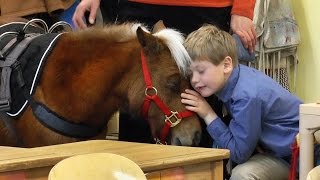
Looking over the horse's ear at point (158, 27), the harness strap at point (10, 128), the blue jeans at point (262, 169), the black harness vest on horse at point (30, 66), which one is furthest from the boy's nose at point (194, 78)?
the harness strap at point (10, 128)

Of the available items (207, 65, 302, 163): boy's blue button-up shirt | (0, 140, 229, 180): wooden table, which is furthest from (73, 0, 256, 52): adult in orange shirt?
(0, 140, 229, 180): wooden table

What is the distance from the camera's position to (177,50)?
1970 mm

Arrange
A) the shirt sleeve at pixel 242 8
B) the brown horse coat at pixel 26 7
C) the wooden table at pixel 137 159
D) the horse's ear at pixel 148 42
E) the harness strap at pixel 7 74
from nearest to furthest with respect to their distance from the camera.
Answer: the wooden table at pixel 137 159 → the harness strap at pixel 7 74 → the horse's ear at pixel 148 42 → the shirt sleeve at pixel 242 8 → the brown horse coat at pixel 26 7

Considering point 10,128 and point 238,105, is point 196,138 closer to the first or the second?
point 238,105

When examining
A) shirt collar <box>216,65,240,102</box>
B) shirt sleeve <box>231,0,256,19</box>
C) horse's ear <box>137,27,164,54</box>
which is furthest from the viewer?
shirt sleeve <box>231,0,256,19</box>

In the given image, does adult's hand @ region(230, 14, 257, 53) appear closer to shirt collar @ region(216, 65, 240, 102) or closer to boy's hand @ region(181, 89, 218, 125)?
shirt collar @ region(216, 65, 240, 102)

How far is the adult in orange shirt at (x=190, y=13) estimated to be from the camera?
2.25 meters

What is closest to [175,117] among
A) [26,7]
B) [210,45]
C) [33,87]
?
[210,45]

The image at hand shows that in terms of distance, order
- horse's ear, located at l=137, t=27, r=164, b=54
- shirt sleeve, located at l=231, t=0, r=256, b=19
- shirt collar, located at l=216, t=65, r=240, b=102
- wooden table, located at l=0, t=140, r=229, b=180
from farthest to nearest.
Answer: shirt sleeve, located at l=231, t=0, r=256, b=19
shirt collar, located at l=216, t=65, r=240, b=102
horse's ear, located at l=137, t=27, r=164, b=54
wooden table, located at l=0, t=140, r=229, b=180

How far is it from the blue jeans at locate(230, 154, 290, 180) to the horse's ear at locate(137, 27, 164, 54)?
0.51 m

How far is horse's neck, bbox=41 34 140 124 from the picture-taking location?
1.89 meters

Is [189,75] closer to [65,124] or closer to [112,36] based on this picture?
[112,36]

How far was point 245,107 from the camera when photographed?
1.95m

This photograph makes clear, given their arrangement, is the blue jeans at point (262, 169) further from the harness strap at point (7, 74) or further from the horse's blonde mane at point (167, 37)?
the harness strap at point (7, 74)
